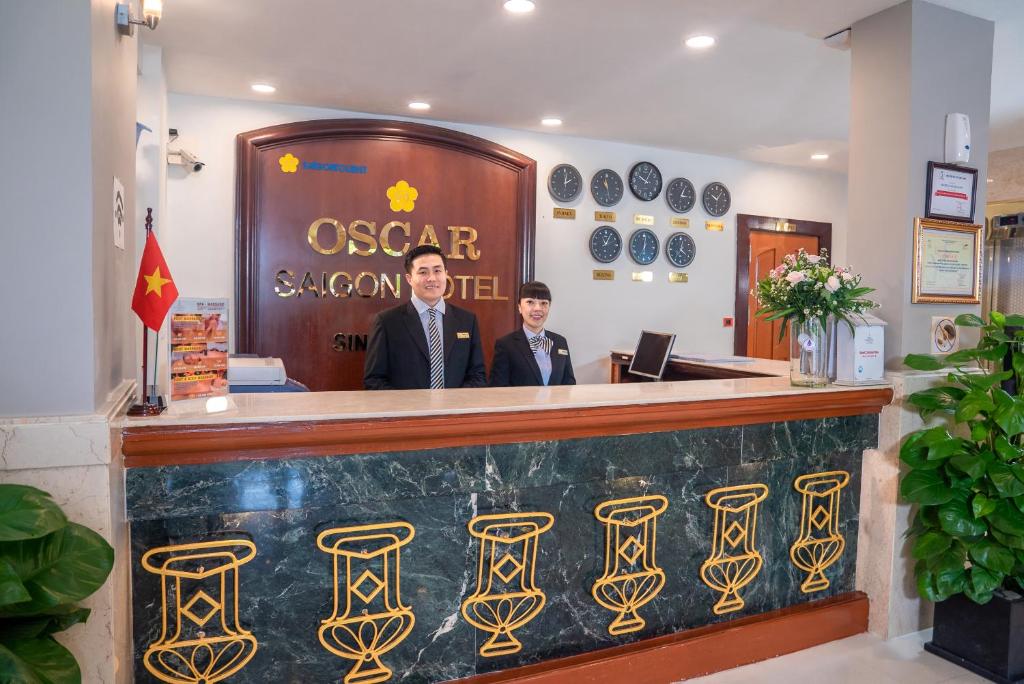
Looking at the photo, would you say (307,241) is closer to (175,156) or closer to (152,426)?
(175,156)

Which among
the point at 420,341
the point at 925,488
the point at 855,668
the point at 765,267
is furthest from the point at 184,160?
the point at 765,267

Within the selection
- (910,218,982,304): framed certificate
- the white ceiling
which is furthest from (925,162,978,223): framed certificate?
the white ceiling

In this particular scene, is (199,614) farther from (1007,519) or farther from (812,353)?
(1007,519)

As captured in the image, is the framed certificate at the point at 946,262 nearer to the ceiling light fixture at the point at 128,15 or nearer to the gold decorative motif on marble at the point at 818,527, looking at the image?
the gold decorative motif on marble at the point at 818,527

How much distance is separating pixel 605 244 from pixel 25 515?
4.82 metres

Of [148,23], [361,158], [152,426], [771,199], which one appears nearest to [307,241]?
[361,158]

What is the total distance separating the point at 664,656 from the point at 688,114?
357cm

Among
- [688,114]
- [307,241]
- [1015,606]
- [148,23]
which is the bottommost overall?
[1015,606]

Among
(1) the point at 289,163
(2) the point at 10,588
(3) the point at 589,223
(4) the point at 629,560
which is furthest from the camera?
(3) the point at 589,223

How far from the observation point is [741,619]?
8.76ft

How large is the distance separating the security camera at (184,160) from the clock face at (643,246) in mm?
3274

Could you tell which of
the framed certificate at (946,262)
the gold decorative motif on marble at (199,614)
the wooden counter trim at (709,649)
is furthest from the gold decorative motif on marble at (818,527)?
the gold decorative motif on marble at (199,614)

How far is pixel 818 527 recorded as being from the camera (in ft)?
9.42

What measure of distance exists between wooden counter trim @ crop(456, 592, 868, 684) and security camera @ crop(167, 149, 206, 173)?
3.54 m
